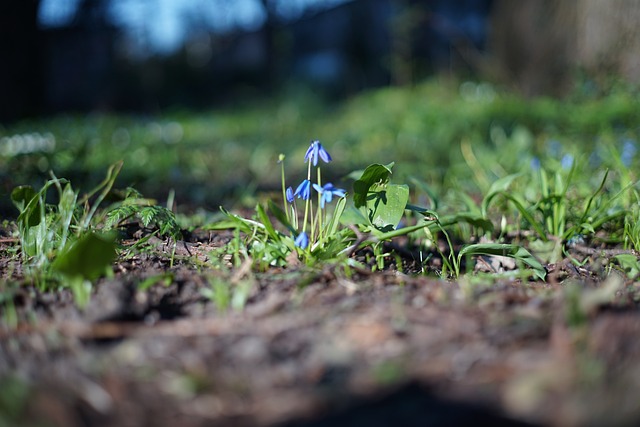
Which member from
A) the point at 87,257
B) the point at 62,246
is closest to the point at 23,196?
the point at 62,246

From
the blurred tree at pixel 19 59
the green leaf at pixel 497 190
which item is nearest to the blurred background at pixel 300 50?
the blurred tree at pixel 19 59

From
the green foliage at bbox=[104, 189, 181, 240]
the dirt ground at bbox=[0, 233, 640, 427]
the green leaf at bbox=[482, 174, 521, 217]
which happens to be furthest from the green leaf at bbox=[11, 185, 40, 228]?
the green leaf at bbox=[482, 174, 521, 217]

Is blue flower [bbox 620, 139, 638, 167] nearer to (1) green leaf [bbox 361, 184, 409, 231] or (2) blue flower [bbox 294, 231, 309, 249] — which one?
(1) green leaf [bbox 361, 184, 409, 231]

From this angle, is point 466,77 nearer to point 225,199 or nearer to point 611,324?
point 225,199

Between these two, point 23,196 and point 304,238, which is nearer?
A: point 304,238

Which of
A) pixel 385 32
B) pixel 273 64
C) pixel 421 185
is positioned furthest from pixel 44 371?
pixel 385 32

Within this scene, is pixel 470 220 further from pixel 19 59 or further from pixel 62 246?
pixel 19 59

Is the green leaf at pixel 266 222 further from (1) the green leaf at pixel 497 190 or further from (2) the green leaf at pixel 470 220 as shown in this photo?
(1) the green leaf at pixel 497 190
